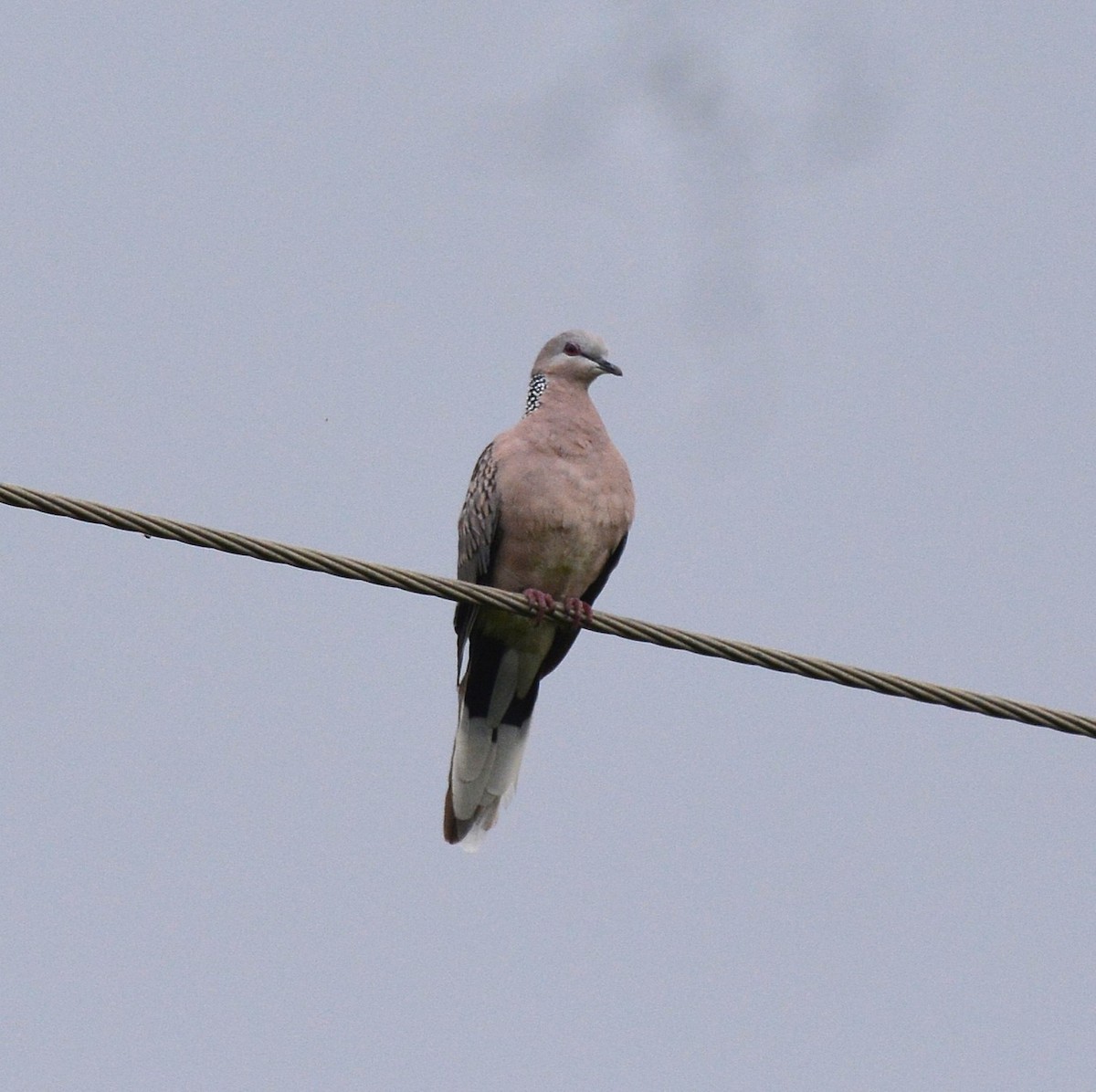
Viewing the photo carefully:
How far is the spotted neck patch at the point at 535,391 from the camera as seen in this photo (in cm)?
697

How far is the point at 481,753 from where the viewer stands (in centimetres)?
705

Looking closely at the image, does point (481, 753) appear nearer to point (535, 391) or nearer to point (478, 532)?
point (478, 532)

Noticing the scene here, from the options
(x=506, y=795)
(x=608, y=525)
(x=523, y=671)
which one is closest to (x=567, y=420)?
(x=608, y=525)

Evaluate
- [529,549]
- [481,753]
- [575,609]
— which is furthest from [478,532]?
[481,753]

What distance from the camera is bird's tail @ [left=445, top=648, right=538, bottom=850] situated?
23.0 ft

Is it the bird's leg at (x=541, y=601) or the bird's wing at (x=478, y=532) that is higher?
the bird's wing at (x=478, y=532)

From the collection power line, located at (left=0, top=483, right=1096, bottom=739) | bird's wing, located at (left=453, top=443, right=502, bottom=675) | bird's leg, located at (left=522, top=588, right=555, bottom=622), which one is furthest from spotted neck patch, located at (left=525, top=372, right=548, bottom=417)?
power line, located at (left=0, top=483, right=1096, bottom=739)

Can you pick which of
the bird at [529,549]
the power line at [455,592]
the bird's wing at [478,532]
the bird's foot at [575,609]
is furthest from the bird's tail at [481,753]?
the power line at [455,592]

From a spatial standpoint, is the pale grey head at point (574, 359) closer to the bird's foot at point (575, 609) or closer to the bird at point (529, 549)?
the bird at point (529, 549)

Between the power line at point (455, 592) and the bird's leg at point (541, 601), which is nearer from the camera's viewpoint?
the power line at point (455, 592)

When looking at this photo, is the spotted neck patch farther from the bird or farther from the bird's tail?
the bird's tail

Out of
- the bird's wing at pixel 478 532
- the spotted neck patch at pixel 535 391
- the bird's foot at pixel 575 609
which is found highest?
the spotted neck patch at pixel 535 391

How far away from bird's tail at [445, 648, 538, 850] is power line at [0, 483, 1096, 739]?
2297 mm

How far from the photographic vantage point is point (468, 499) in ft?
22.5
